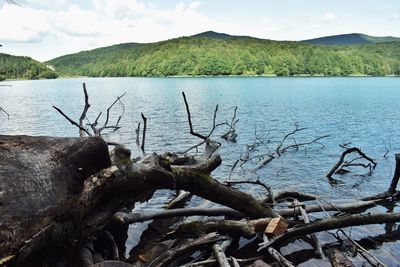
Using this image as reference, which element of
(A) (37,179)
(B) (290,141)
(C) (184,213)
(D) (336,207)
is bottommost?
(B) (290,141)

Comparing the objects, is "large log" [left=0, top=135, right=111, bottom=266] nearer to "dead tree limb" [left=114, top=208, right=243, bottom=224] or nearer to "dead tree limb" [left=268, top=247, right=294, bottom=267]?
"dead tree limb" [left=114, top=208, right=243, bottom=224]

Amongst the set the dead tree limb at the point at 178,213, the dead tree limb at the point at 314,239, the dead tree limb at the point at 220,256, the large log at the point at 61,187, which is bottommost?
the dead tree limb at the point at 314,239

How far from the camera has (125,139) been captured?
32250 mm

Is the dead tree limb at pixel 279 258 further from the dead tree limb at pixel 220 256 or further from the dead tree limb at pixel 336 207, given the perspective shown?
the dead tree limb at pixel 336 207

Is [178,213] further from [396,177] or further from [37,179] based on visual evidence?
[396,177]

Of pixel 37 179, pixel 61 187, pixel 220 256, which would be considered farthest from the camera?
pixel 220 256

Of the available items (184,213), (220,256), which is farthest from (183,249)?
(184,213)

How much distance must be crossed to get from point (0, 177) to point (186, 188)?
139 inches

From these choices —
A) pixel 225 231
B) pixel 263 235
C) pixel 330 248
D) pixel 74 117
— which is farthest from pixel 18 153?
pixel 74 117

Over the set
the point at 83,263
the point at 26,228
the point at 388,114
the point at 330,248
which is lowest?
the point at 388,114

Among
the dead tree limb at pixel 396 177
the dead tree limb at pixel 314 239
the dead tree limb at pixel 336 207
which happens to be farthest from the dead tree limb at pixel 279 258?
the dead tree limb at pixel 396 177

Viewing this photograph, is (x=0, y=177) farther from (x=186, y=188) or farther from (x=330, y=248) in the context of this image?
(x=330, y=248)

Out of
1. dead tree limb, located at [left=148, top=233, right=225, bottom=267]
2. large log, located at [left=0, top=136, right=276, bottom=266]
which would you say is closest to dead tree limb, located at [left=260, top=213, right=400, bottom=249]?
dead tree limb, located at [left=148, top=233, right=225, bottom=267]

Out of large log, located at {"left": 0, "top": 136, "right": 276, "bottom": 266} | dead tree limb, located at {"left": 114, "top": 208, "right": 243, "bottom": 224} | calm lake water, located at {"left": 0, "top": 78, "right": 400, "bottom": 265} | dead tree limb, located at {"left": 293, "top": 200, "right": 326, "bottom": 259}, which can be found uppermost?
large log, located at {"left": 0, "top": 136, "right": 276, "bottom": 266}
